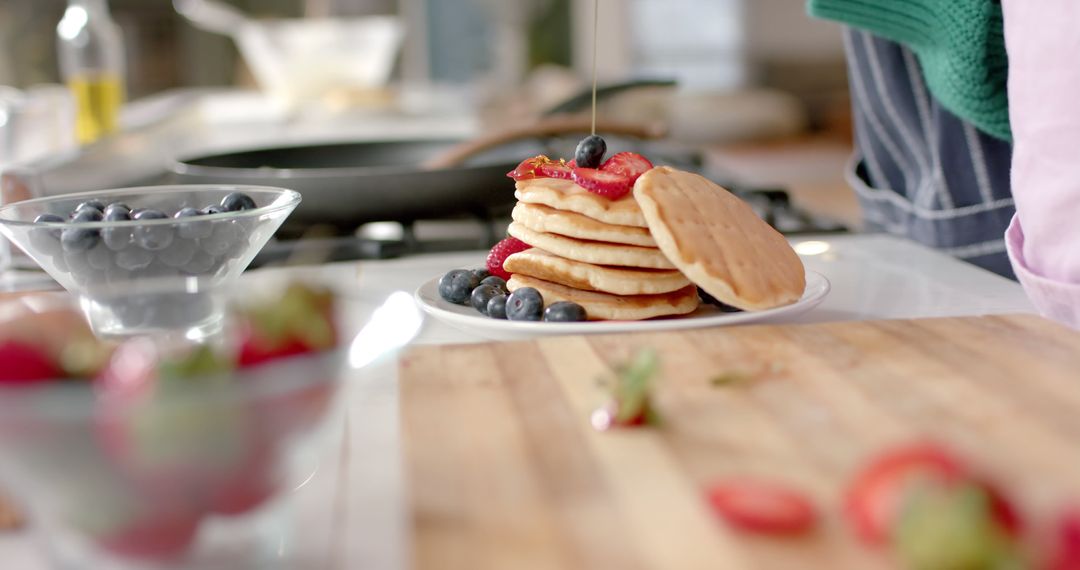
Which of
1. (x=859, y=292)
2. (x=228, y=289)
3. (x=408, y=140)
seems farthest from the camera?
(x=408, y=140)

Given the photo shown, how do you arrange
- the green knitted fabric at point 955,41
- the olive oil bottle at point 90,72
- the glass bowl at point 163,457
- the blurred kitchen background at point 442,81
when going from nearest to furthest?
1. the glass bowl at point 163,457
2. the green knitted fabric at point 955,41
3. the blurred kitchen background at point 442,81
4. the olive oil bottle at point 90,72

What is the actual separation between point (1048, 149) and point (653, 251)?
356 millimetres

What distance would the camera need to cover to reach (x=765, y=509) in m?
0.46

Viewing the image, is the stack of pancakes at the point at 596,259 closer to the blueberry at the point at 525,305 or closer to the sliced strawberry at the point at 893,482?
the blueberry at the point at 525,305

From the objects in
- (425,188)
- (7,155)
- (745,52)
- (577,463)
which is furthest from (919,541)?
(745,52)

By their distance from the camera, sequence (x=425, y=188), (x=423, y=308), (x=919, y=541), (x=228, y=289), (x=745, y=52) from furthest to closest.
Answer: (x=745, y=52) → (x=425, y=188) → (x=423, y=308) → (x=228, y=289) → (x=919, y=541)

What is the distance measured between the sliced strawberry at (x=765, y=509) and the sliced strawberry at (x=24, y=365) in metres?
0.28

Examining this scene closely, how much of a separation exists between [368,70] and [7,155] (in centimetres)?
181

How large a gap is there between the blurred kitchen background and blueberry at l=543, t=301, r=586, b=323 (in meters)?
0.56

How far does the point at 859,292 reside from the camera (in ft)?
3.26

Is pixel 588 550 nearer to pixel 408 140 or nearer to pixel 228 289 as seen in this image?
pixel 228 289

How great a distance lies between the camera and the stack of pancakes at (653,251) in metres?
0.80

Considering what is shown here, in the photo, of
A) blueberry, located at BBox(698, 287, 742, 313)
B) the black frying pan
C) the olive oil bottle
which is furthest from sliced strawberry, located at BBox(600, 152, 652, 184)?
the olive oil bottle

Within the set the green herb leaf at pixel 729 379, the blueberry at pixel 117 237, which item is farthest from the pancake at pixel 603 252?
the blueberry at pixel 117 237
